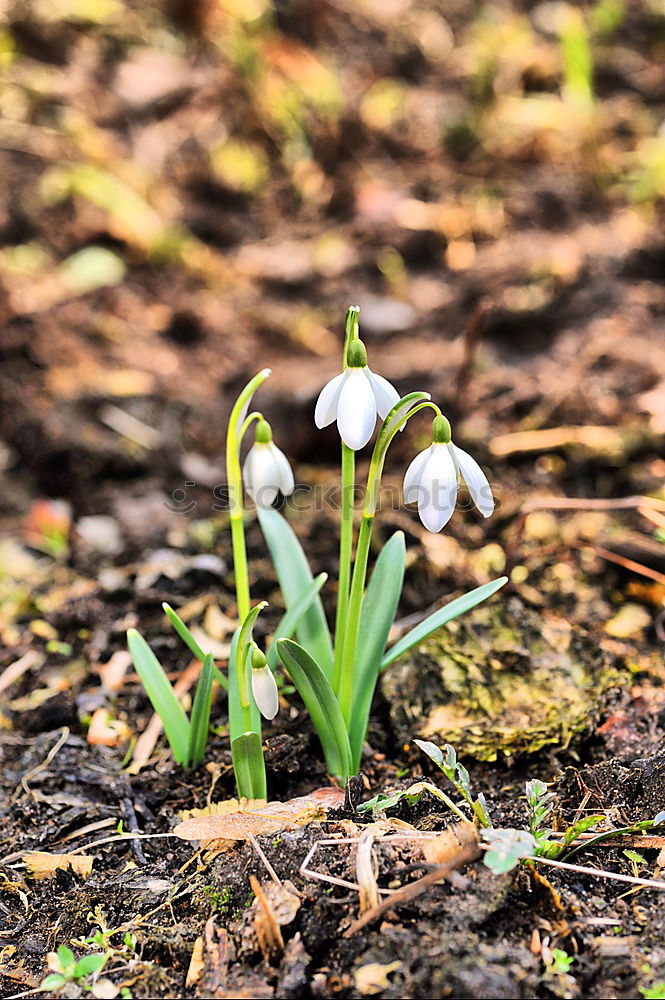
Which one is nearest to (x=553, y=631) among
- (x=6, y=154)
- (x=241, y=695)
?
(x=241, y=695)

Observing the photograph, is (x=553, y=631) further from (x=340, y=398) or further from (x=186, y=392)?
(x=186, y=392)

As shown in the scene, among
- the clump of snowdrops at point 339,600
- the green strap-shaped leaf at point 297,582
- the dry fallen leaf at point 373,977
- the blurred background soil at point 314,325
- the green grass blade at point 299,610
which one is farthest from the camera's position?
the blurred background soil at point 314,325

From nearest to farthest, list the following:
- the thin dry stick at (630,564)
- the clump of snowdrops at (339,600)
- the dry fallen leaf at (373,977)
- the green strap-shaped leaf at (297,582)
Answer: the dry fallen leaf at (373,977) < the clump of snowdrops at (339,600) < the green strap-shaped leaf at (297,582) < the thin dry stick at (630,564)

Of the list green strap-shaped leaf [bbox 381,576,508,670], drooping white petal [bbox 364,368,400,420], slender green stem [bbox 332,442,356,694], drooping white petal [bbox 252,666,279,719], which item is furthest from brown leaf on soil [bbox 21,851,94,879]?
drooping white petal [bbox 364,368,400,420]

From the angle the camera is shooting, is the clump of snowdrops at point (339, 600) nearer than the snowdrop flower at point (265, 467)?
Yes

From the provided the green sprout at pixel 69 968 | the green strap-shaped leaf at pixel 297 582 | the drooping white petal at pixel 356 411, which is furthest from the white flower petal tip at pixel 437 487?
the green sprout at pixel 69 968

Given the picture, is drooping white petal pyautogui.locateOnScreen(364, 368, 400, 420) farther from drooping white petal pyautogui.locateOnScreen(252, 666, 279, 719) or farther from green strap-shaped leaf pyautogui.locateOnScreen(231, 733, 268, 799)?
green strap-shaped leaf pyautogui.locateOnScreen(231, 733, 268, 799)

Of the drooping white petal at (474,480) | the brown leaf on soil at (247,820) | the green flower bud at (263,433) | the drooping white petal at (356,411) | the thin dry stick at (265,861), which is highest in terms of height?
the drooping white petal at (356,411)

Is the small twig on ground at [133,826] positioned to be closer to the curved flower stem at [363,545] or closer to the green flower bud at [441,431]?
the curved flower stem at [363,545]
